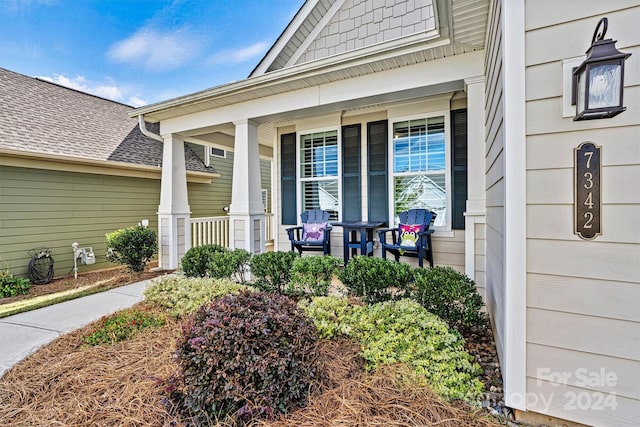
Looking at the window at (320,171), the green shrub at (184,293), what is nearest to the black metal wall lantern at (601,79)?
the green shrub at (184,293)

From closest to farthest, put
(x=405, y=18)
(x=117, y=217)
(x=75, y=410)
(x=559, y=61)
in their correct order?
1. (x=559, y=61)
2. (x=75, y=410)
3. (x=405, y=18)
4. (x=117, y=217)

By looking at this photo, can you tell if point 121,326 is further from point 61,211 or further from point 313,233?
point 61,211

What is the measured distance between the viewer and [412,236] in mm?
4152

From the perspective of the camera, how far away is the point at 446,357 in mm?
1875

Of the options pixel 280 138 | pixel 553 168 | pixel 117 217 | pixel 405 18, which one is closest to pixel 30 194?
pixel 117 217

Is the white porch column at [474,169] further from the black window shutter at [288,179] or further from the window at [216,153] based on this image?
the window at [216,153]

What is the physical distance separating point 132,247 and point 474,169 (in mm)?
5447

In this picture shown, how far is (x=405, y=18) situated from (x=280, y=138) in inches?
111

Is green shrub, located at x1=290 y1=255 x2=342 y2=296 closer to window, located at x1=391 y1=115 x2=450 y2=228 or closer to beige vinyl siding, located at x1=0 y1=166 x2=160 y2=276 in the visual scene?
window, located at x1=391 y1=115 x2=450 y2=228

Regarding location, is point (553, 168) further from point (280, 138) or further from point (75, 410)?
point (280, 138)

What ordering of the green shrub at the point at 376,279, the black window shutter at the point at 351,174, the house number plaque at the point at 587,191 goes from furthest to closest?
the black window shutter at the point at 351,174, the green shrub at the point at 376,279, the house number plaque at the point at 587,191

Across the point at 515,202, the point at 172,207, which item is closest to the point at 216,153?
the point at 172,207

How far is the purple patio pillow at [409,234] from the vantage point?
413cm

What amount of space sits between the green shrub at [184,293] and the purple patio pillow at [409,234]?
2.22m
